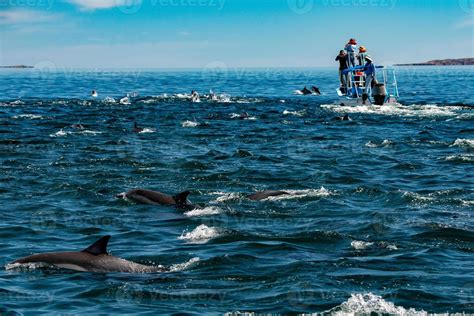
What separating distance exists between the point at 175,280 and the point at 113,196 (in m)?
8.35

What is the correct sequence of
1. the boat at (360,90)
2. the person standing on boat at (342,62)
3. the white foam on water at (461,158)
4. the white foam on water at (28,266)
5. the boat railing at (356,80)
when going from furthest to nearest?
1. the person standing on boat at (342,62)
2. the boat railing at (356,80)
3. the boat at (360,90)
4. the white foam on water at (461,158)
5. the white foam on water at (28,266)

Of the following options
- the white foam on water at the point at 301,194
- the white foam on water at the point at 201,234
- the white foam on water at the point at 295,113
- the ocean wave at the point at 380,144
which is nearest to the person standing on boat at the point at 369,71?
the white foam on water at the point at 295,113

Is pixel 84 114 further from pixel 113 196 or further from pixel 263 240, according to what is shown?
pixel 263 240

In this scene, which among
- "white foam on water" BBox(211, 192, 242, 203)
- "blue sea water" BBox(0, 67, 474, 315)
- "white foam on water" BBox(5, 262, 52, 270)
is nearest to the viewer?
"blue sea water" BBox(0, 67, 474, 315)

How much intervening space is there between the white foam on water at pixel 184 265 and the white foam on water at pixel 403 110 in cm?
3294

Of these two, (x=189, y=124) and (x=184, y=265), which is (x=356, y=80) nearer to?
(x=189, y=124)

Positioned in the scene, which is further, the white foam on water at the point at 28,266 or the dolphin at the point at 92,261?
the white foam on water at the point at 28,266

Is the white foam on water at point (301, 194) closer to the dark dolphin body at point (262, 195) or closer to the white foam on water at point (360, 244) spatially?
the dark dolphin body at point (262, 195)

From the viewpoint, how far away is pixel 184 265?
13844 mm

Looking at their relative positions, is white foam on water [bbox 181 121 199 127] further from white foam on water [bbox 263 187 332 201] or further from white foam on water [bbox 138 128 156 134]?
white foam on water [bbox 263 187 332 201]

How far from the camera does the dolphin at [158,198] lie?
18859 mm

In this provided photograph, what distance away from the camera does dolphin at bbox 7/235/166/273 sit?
13078mm

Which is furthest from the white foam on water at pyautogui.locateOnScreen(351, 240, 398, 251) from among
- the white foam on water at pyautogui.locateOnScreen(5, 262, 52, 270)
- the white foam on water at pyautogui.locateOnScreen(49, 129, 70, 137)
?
the white foam on water at pyautogui.locateOnScreen(49, 129, 70, 137)

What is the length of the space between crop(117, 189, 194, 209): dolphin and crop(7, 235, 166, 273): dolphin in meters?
5.41
